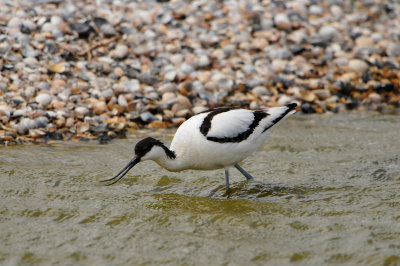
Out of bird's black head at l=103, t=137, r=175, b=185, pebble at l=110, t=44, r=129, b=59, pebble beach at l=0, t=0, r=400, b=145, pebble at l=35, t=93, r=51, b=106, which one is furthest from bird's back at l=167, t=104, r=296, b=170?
pebble at l=110, t=44, r=129, b=59

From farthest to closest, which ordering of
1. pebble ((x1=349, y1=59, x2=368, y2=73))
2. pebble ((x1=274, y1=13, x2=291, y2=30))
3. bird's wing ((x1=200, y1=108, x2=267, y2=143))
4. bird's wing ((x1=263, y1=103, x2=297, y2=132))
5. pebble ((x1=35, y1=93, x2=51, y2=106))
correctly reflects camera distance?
pebble ((x1=274, y1=13, x2=291, y2=30))
pebble ((x1=349, y1=59, x2=368, y2=73))
pebble ((x1=35, y1=93, x2=51, y2=106))
bird's wing ((x1=263, y1=103, x2=297, y2=132))
bird's wing ((x1=200, y1=108, x2=267, y2=143))

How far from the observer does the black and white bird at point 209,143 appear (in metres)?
5.55

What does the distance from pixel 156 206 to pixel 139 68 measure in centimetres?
374

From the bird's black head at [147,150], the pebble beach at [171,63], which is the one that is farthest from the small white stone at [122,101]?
the bird's black head at [147,150]

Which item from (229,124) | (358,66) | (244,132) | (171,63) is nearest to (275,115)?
(244,132)

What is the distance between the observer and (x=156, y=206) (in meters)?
5.43

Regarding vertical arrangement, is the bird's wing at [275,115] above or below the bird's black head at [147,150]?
above

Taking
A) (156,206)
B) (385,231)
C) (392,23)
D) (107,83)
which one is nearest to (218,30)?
(107,83)

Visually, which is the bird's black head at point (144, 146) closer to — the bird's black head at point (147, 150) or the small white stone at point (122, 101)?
the bird's black head at point (147, 150)

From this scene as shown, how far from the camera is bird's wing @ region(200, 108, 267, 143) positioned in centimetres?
560

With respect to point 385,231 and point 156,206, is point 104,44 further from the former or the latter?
point 385,231

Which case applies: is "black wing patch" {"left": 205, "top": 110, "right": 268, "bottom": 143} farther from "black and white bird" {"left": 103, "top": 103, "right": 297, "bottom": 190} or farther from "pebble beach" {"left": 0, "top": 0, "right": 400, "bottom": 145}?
"pebble beach" {"left": 0, "top": 0, "right": 400, "bottom": 145}

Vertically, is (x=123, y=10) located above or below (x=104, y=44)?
above

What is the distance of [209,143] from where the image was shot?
5.55m
